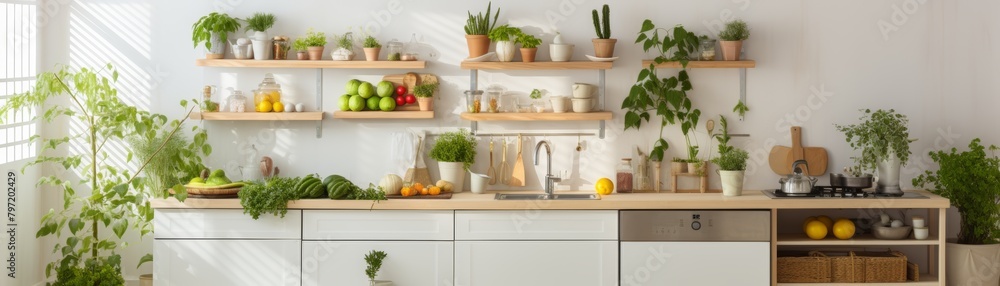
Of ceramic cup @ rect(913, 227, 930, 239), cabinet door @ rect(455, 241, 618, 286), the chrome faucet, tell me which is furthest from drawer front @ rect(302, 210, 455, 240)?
ceramic cup @ rect(913, 227, 930, 239)

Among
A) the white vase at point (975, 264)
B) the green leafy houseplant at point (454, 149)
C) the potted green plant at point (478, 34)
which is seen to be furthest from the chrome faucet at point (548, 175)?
the white vase at point (975, 264)

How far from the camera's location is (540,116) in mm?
6094

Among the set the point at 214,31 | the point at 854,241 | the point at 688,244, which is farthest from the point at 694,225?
the point at 214,31

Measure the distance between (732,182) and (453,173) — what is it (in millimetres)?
1555

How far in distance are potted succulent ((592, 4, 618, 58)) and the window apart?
315 cm

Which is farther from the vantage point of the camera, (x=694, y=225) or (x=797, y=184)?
(x=797, y=184)

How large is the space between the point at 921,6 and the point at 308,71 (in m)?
3.53

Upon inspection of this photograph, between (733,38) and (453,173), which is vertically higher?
(733,38)

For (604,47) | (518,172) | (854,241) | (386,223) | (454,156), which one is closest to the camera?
(386,223)

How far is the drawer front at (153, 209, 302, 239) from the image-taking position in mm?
5793

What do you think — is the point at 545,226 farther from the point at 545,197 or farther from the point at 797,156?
the point at 797,156

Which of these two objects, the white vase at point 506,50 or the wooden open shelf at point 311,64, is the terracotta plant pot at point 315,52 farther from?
the white vase at point 506,50

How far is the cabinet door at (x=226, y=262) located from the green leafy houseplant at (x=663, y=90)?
2.04 metres

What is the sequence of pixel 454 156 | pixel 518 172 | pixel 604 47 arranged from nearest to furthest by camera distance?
Answer: pixel 604 47 < pixel 454 156 < pixel 518 172
